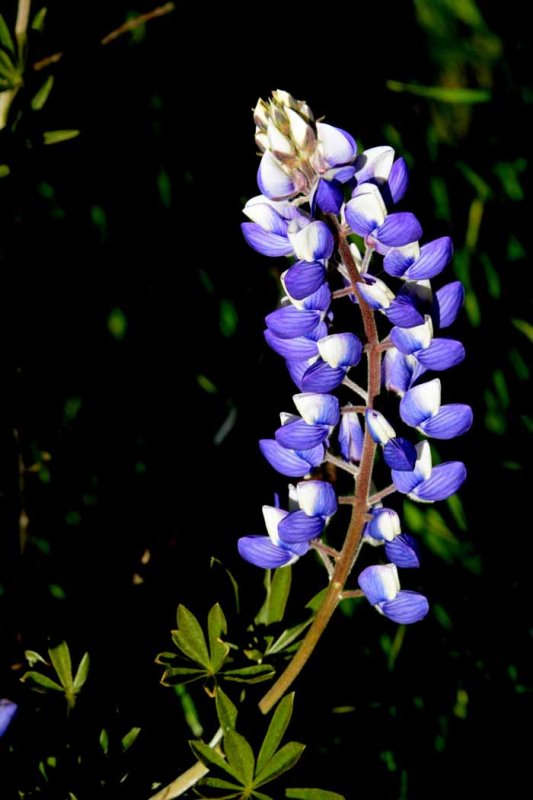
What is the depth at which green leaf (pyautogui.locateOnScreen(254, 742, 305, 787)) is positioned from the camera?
706 mm

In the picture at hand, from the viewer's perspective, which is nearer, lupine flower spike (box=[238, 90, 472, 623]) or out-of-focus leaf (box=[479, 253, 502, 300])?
lupine flower spike (box=[238, 90, 472, 623])

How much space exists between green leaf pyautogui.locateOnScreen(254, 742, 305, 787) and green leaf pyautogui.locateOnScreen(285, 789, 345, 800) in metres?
0.07

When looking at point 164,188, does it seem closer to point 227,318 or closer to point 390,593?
point 227,318

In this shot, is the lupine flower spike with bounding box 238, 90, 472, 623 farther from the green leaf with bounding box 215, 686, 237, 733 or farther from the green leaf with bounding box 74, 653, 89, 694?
the green leaf with bounding box 74, 653, 89, 694

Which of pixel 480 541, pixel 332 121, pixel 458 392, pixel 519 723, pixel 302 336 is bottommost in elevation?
pixel 519 723

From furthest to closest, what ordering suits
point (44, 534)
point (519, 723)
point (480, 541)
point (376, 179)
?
point (480, 541), point (519, 723), point (44, 534), point (376, 179)

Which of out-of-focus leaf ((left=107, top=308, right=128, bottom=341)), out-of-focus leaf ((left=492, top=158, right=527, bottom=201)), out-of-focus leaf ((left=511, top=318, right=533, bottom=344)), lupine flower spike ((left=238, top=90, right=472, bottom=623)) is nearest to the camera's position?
lupine flower spike ((left=238, top=90, right=472, bottom=623))

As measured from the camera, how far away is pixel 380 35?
69.6 inches

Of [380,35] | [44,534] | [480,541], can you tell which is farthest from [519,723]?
[380,35]

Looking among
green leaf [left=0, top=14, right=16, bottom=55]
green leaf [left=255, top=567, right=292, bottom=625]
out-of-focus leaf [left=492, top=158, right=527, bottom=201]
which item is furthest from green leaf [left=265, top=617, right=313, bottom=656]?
out-of-focus leaf [left=492, top=158, right=527, bottom=201]

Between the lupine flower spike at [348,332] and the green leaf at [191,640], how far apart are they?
0.32 ft

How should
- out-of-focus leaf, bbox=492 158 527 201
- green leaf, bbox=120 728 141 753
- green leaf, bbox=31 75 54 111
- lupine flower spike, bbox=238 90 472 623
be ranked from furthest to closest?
out-of-focus leaf, bbox=492 158 527 201 < green leaf, bbox=31 75 54 111 < green leaf, bbox=120 728 141 753 < lupine flower spike, bbox=238 90 472 623

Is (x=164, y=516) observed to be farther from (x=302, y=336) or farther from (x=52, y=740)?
(x=302, y=336)

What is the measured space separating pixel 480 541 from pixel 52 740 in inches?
33.9
